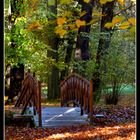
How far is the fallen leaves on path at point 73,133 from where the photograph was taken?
7512 millimetres

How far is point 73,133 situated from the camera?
26.6 ft

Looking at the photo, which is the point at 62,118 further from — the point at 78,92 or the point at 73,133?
the point at 73,133

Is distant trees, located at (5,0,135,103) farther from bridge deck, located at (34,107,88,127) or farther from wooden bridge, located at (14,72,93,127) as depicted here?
bridge deck, located at (34,107,88,127)

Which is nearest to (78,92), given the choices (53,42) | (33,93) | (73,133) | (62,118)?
(33,93)

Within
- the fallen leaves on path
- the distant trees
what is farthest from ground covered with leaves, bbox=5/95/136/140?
the distant trees

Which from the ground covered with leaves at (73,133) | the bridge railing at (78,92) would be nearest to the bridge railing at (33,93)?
the ground covered with leaves at (73,133)

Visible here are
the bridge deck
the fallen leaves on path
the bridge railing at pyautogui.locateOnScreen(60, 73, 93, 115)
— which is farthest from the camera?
the bridge railing at pyautogui.locateOnScreen(60, 73, 93, 115)

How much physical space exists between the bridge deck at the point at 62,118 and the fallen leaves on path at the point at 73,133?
0.62 m

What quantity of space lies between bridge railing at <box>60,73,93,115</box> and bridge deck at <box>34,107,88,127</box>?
0.91 feet

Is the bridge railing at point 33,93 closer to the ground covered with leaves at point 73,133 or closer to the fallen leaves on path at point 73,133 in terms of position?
the ground covered with leaves at point 73,133

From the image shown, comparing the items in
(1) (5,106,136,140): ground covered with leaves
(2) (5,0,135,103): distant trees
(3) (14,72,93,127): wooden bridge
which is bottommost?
(1) (5,106,136,140): ground covered with leaves

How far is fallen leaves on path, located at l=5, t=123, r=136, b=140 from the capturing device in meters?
7.51

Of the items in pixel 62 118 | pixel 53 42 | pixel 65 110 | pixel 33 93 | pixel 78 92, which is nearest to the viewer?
pixel 62 118

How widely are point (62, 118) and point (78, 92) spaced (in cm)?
155
